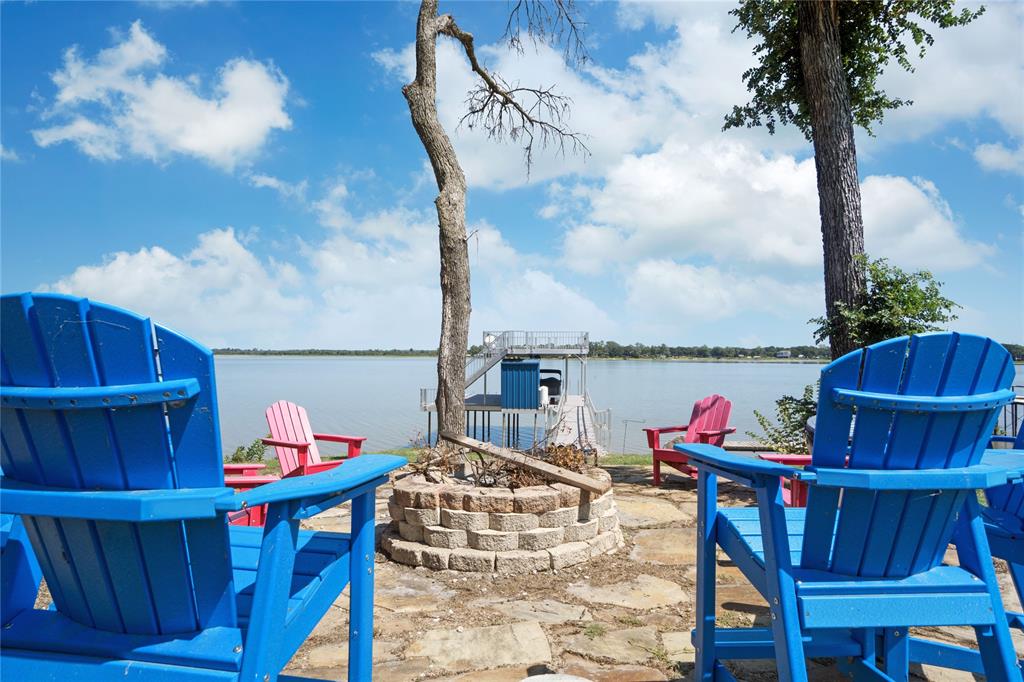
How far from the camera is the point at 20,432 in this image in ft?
4.19

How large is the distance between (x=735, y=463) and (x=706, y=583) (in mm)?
571

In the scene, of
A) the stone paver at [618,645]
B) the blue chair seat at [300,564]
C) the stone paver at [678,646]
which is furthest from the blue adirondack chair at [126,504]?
the stone paver at [678,646]

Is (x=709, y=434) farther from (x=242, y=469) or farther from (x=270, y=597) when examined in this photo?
(x=270, y=597)

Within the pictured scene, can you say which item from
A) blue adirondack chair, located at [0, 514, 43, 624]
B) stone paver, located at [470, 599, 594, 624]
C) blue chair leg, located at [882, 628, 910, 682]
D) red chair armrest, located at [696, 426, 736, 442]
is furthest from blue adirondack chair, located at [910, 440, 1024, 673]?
red chair armrest, located at [696, 426, 736, 442]

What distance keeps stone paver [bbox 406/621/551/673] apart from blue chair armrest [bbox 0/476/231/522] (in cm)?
133

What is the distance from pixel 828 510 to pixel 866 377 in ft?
1.17

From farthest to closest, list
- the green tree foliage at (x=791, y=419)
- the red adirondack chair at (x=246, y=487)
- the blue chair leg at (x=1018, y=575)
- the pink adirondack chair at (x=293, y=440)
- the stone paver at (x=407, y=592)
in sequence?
the green tree foliage at (x=791, y=419)
the pink adirondack chair at (x=293, y=440)
the red adirondack chair at (x=246, y=487)
the stone paver at (x=407, y=592)
the blue chair leg at (x=1018, y=575)

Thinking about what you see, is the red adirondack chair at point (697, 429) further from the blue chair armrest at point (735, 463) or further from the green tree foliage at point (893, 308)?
the blue chair armrest at point (735, 463)

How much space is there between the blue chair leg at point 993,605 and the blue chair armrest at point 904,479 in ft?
0.62

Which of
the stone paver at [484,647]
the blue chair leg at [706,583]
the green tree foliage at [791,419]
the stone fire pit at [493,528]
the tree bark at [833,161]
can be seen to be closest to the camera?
the blue chair leg at [706,583]

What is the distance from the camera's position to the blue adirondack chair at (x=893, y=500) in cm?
149

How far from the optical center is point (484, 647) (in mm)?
2361

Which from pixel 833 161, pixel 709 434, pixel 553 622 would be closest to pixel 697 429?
pixel 709 434

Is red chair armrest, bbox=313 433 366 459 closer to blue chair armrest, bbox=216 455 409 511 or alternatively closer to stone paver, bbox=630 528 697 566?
stone paver, bbox=630 528 697 566
